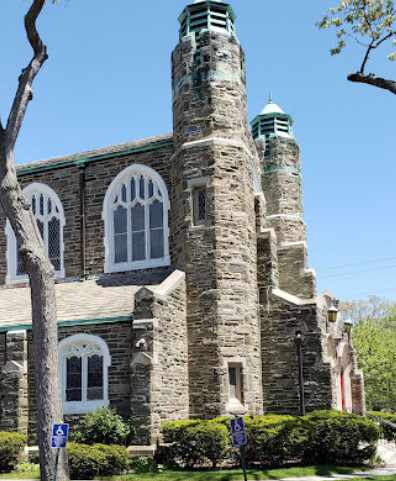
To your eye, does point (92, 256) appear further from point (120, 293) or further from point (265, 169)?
point (265, 169)

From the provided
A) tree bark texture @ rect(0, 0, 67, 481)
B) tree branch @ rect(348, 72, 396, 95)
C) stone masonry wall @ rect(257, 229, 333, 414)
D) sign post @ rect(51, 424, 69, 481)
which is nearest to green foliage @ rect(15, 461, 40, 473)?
tree bark texture @ rect(0, 0, 67, 481)

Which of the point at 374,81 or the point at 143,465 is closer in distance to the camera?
the point at 374,81

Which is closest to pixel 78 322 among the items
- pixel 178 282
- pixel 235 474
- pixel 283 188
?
pixel 178 282

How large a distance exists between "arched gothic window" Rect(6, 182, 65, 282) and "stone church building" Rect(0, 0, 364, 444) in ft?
0.17

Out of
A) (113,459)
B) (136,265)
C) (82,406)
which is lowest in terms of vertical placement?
(113,459)

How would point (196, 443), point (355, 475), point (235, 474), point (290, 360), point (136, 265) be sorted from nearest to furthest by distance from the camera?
point (355, 475) → point (235, 474) → point (196, 443) → point (290, 360) → point (136, 265)

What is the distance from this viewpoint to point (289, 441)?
18125 mm

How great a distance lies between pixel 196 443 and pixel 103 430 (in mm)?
2722

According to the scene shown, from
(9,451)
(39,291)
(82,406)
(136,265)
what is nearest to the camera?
(39,291)

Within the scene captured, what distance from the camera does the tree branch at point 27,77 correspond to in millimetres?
15961

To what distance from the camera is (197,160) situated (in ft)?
75.3

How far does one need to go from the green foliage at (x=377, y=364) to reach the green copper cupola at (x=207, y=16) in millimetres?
26414

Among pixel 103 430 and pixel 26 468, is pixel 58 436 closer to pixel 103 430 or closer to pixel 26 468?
pixel 103 430

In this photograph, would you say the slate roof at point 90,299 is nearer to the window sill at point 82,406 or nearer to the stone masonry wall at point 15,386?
the stone masonry wall at point 15,386
